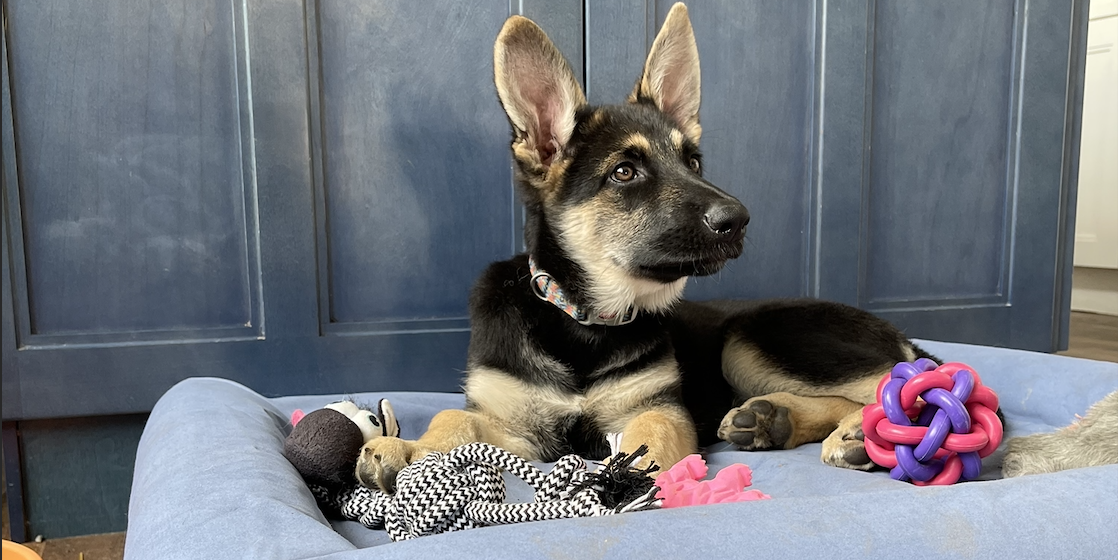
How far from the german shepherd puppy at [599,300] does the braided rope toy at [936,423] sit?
0.62 ft

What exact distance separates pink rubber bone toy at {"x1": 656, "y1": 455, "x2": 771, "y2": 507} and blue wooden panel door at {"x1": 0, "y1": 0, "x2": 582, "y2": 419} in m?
1.48

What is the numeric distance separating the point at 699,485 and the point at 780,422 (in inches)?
23.2

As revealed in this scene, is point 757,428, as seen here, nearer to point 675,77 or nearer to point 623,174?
point 623,174

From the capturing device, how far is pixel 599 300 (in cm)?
215

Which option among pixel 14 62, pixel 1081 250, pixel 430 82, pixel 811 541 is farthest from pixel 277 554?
pixel 1081 250

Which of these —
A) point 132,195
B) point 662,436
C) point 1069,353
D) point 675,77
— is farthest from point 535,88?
point 1069,353

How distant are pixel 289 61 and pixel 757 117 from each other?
6.61 feet

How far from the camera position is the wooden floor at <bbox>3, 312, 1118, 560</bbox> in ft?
8.74

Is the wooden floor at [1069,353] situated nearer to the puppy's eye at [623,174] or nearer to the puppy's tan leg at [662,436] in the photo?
the puppy's tan leg at [662,436]

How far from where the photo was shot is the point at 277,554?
1.19 metres

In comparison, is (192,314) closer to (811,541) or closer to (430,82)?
(430,82)

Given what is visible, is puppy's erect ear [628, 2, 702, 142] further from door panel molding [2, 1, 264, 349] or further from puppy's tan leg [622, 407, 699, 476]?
door panel molding [2, 1, 264, 349]

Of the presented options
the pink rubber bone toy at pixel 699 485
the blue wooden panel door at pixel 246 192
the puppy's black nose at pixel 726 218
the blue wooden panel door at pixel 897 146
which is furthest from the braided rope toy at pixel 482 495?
the blue wooden panel door at pixel 897 146

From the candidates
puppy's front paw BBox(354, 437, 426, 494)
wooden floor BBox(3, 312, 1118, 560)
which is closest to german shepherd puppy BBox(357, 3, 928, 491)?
puppy's front paw BBox(354, 437, 426, 494)
